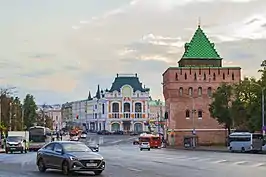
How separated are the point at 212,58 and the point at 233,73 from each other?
24.0ft

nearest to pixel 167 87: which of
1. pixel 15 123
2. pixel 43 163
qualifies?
pixel 15 123

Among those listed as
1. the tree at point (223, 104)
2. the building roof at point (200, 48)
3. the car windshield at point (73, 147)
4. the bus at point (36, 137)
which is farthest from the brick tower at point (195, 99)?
the car windshield at point (73, 147)

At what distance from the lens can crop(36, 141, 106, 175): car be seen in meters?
25.7

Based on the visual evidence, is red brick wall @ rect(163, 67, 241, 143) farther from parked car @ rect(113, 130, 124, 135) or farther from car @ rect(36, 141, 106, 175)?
car @ rect(36, 141, 106, 175)

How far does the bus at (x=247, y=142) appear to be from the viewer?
73375mm

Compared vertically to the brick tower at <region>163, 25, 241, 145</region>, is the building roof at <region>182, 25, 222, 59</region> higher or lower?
higher

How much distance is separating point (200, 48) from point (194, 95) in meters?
12.8

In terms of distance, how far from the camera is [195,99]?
114 meters

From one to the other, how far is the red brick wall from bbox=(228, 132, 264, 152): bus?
37123mm

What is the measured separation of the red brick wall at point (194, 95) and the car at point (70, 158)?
85.9 m

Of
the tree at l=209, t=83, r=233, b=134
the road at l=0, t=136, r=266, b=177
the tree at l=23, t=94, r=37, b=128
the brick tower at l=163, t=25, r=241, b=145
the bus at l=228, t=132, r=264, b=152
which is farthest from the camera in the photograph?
the tree at l=23, t=94, r=37, b=128

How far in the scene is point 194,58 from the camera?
394ft

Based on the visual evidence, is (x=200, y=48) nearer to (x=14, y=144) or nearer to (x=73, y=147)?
(x=14, y=144)

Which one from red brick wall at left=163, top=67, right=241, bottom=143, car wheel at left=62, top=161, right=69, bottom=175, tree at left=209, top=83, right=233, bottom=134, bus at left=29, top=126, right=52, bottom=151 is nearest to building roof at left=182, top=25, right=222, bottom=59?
red brick wall at left=163, top=67, right=241, bottom=143
